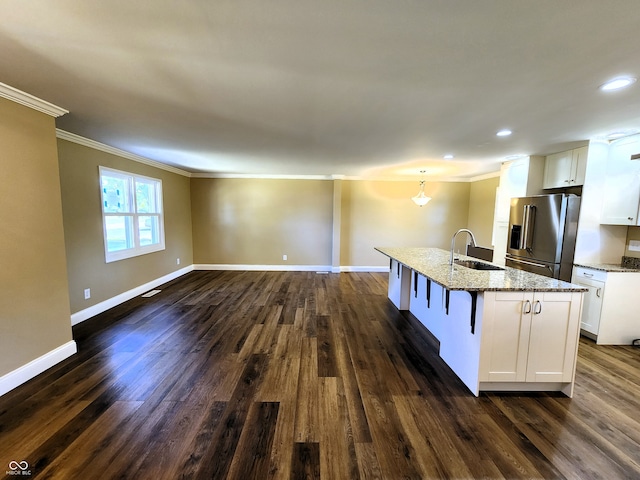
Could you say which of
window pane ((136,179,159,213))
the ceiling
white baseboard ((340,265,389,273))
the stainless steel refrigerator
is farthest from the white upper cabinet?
window pane ((136,179,159,213))

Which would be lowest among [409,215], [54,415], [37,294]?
[54,415]

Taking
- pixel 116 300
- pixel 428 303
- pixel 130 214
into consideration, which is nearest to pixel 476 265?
pixel 428 303

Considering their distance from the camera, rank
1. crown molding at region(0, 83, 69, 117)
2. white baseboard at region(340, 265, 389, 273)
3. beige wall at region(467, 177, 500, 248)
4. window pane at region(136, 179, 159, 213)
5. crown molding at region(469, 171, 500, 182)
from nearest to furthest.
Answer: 1. crown molding at region(0, 83, 69, 117)
2. window pane at region(136, 179, 159, 213)
3. crown molding at region(469, 171, 500, 182)
4. beige wall at region(467, 177, 500, 248)
5. white baseboard at region(340, 265, 389, 273)

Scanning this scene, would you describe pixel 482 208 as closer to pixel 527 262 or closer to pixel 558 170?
pixel 558 170

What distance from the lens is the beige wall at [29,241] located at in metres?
2.12

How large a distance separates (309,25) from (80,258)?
13.0 ft

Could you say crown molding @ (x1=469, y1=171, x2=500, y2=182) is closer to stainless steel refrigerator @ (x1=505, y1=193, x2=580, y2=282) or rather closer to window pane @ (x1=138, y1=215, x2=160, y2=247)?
stainless steel refrigerator @ (x1=505, y1=193, x2=580, y2=282)

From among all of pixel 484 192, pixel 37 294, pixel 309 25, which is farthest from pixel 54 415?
pixel 484 192

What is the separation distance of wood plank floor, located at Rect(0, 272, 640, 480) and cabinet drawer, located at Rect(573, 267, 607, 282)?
776 millimetres

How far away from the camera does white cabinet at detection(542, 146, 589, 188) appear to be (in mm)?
3422

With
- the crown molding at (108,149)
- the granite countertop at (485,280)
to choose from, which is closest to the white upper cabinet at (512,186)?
the granite countertop at (485,280)

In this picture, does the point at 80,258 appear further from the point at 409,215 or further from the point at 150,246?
the point at 409,215

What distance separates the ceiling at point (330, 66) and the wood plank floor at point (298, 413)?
2381 millimetres

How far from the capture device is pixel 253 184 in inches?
260
